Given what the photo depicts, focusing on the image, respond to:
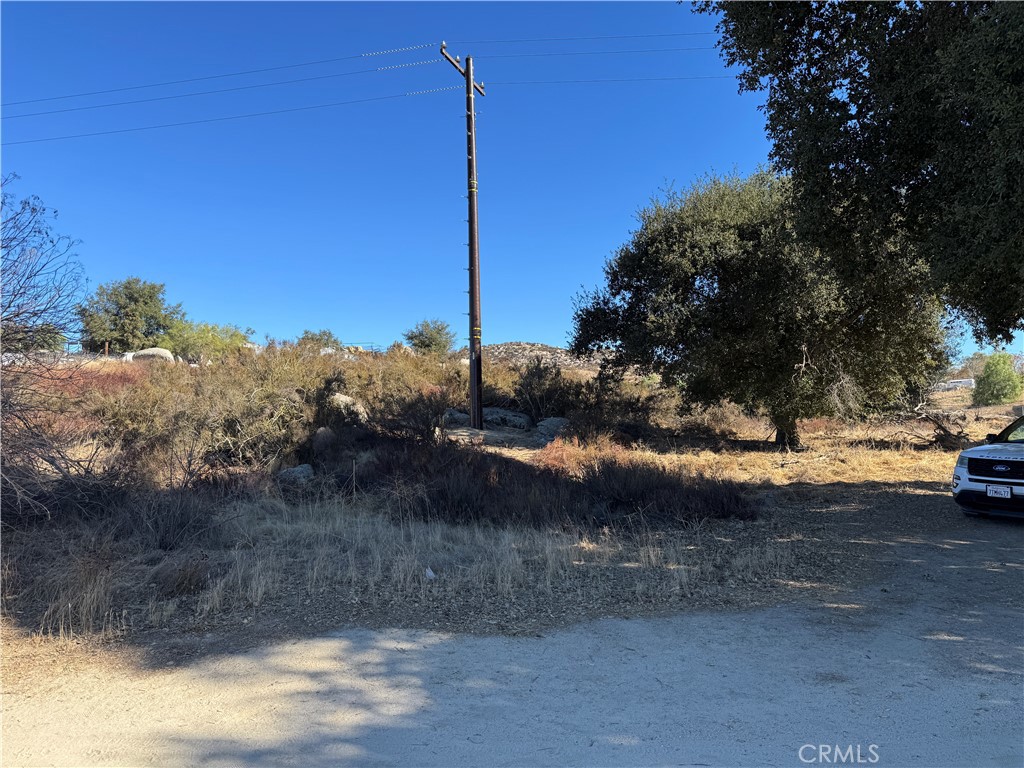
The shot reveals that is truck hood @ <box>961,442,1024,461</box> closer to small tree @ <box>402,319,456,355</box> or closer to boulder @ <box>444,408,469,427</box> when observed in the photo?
boulder @ <box>444,408,469,427</box>

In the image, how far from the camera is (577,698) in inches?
156

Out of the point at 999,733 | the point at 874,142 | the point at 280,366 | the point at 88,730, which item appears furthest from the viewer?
the point at 280,366

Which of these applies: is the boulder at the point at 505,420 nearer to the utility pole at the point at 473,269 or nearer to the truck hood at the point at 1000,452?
the utility pole at the point at 473,269

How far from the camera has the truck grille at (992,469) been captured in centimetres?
851

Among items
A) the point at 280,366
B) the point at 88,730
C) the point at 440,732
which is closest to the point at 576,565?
the point at 440,732

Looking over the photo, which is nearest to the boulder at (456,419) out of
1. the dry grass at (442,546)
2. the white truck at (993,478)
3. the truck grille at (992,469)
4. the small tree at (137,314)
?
the dry grass at (442,546)

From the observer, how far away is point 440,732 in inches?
140

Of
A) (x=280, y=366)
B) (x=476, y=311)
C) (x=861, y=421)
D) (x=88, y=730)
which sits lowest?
(x=88, y=730)

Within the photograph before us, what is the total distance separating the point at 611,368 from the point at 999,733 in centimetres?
1820

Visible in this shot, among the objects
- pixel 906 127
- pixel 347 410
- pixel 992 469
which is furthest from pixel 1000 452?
pixel 347 410

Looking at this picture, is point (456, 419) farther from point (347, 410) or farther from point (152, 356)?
point (152, 356)

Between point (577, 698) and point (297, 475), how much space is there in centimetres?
1077

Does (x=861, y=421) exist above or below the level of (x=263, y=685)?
above

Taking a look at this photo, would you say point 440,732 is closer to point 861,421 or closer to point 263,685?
point 263,685
